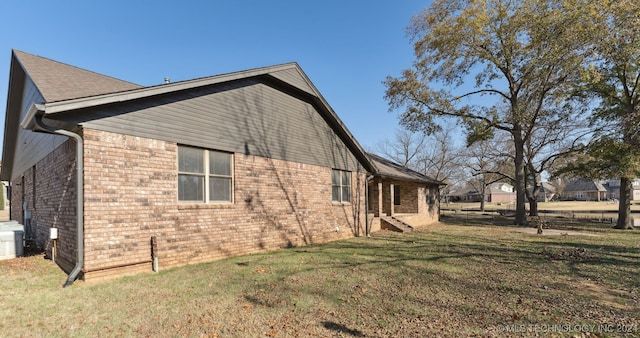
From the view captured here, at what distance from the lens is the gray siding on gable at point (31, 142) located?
27.8ft

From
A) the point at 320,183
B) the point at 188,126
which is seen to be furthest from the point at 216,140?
the point at 320,183

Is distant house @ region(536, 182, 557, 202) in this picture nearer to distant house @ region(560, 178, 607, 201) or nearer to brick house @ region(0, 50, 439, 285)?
distant house @ region(560, 178, 607, 201)

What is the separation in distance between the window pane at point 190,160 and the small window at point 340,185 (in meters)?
6.39

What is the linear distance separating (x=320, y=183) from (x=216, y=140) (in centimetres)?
510

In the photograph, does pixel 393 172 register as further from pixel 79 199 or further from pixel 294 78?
pixel 79 199

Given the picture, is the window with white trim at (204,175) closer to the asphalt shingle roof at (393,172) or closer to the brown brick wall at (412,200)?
the asphalt shingle roof at (393,172)

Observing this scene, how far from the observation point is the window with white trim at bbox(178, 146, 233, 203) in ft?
26.0

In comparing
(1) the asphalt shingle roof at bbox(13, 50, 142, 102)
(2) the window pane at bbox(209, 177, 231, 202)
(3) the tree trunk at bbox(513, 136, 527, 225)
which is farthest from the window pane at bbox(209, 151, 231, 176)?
(3) the tree trunk at bbox(513, 136, 527, 225)

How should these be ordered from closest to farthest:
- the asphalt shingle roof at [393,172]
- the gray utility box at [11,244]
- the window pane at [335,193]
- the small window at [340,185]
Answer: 1. the gray utility box at [11,244]
2. the window pane at [335,193]
3. the small window at [340,185]
4. the asphalt shingle roof at [393,172]

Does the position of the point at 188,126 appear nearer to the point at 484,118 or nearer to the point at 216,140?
the point at 216,140

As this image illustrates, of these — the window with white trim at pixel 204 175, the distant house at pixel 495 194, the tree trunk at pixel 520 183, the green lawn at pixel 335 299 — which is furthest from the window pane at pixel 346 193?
the distant house at pixel 495 194

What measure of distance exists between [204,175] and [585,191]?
102m

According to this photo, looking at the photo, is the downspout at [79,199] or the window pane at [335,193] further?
the window pane at [335,193]

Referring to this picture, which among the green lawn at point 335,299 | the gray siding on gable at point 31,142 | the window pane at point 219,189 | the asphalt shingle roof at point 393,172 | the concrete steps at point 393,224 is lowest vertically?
the concrete steps at point 393,224
